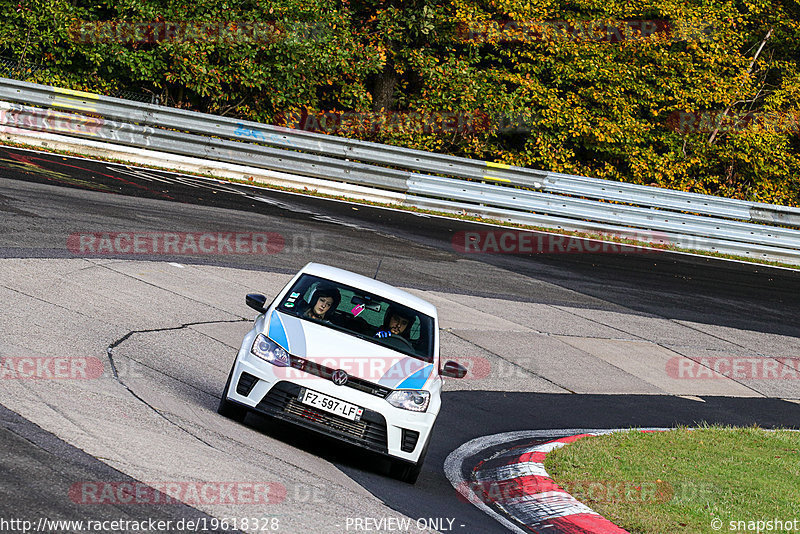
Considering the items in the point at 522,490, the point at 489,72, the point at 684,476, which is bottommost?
the point at 522,490

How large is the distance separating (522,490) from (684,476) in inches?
60.0

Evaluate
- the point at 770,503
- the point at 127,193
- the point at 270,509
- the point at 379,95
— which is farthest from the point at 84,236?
the point at 379,95

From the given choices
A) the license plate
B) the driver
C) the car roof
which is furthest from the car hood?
the car roof

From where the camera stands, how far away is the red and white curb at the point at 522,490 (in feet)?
23.1

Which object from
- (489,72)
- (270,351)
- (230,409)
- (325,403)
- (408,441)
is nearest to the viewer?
(325,403)

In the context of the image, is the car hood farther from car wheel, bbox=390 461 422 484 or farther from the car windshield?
car wheel, bbox=390 461 422 484

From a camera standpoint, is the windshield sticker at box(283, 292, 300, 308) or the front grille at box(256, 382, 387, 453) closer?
the front grille at box(256, 382, 387, 453)

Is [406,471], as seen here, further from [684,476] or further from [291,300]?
[684,476]

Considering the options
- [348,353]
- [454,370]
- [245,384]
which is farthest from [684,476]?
[245,384]

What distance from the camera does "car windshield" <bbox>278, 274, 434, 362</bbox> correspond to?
8.24 m

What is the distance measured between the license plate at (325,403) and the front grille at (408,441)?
0.47 meters

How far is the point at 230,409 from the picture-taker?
7.77 meters

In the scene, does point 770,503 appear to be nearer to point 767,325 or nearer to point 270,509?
point 270,509

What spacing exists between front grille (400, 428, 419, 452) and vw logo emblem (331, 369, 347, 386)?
0.63 metres
